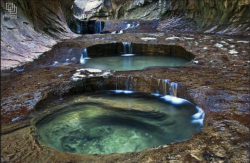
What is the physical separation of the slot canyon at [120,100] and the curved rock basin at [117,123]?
15 mm

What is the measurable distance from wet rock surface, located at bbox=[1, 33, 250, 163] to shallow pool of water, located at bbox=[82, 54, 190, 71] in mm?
567

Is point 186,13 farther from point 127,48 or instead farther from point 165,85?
point 165,85

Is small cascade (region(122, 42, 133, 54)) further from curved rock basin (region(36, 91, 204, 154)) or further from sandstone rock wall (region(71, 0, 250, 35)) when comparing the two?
curved rock basin (region(36, 91, 204, 154))

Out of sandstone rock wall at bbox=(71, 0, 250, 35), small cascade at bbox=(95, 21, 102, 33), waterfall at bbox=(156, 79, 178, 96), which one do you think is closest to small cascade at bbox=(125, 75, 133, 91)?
waterfall at bbox=(156, 79, 178, 96)

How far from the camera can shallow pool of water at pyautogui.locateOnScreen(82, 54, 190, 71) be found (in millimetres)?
7551

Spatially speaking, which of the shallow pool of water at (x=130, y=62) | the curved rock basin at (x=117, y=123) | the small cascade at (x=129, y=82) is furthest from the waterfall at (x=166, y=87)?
the shallow pool of water at (x=130, y=62)

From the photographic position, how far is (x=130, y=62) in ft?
26.9

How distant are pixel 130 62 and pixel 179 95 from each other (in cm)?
365

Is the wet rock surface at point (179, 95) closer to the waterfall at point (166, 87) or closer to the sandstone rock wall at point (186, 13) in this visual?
the waterfall at point (166, 87)

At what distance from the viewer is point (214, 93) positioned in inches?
165

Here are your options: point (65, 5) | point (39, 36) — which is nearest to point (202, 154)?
point (39, 36)

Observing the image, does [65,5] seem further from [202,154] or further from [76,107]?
[202,154]

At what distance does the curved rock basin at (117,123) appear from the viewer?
10.8 ft

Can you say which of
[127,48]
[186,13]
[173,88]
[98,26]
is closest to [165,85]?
[173,88]
